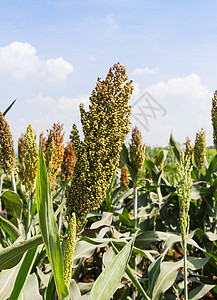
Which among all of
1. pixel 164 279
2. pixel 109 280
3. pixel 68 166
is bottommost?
pixel 164 279

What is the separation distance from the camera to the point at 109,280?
912 mm

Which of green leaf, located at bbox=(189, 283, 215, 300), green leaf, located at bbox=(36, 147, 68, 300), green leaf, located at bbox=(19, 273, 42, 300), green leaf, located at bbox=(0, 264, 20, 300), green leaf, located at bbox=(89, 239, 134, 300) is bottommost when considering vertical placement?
green leaf, located at bbox=(189, 283, 215, 300)

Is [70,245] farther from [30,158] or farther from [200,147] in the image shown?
[200,147]

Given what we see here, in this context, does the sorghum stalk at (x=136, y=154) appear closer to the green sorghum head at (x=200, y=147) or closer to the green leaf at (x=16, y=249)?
the green sorghum head at (x=200, y=147)

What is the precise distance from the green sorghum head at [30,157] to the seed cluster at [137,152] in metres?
0.96

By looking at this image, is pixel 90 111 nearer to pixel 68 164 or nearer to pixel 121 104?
pixel 121 104

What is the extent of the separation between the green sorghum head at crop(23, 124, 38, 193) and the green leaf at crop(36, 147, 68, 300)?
0.68m

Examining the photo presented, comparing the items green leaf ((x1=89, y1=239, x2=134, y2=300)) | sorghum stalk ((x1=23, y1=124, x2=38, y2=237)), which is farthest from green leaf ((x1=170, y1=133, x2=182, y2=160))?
green leaf ((x1=89, y1=239, x2=134, y2=300))

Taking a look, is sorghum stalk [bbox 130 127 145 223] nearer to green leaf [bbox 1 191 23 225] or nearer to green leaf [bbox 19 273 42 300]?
green leaf [bbox 1 191 23 225]

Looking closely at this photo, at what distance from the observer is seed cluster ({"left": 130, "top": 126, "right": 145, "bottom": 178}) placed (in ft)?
7.37

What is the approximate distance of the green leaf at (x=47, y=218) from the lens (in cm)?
74

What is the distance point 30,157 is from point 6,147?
0.28 meters

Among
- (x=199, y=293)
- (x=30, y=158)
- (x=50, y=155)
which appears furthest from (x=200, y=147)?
(x=30, y=158)

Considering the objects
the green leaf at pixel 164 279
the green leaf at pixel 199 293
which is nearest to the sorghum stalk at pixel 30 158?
the green leaf at pixel 164 279
